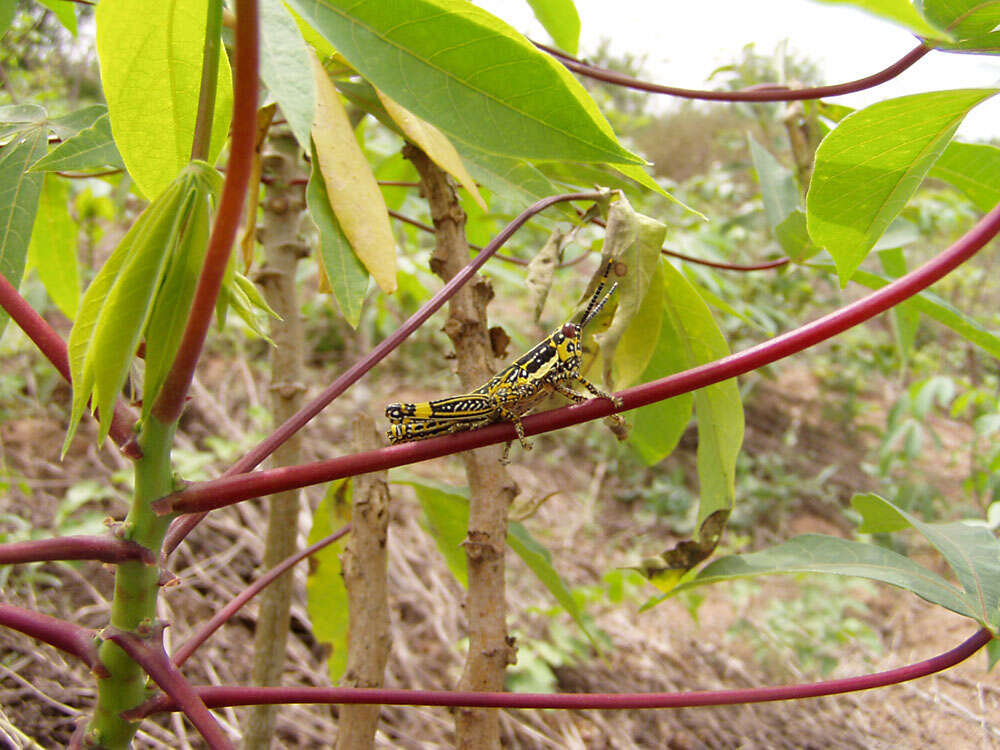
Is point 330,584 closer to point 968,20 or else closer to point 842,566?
point 842,566

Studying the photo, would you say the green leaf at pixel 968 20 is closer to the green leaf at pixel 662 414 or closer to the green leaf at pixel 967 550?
the green leaf at pixel 662 414

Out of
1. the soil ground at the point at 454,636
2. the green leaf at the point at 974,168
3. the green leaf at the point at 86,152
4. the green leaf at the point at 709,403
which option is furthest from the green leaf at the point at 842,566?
the green leaf at the point at 86,152

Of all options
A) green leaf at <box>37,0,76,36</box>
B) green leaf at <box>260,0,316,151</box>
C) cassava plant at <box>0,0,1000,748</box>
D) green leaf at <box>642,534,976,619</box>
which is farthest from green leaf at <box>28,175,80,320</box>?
green leaf at <box>642,534,976,619</box>

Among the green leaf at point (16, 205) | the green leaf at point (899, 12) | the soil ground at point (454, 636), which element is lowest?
the soil ground at point (454, 636)

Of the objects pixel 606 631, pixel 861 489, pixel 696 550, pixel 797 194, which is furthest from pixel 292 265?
pixel 861 489

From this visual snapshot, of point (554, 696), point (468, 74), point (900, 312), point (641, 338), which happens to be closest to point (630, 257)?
point (641, 338)

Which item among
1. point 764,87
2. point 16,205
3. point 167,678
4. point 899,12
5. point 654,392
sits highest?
point 764,87
